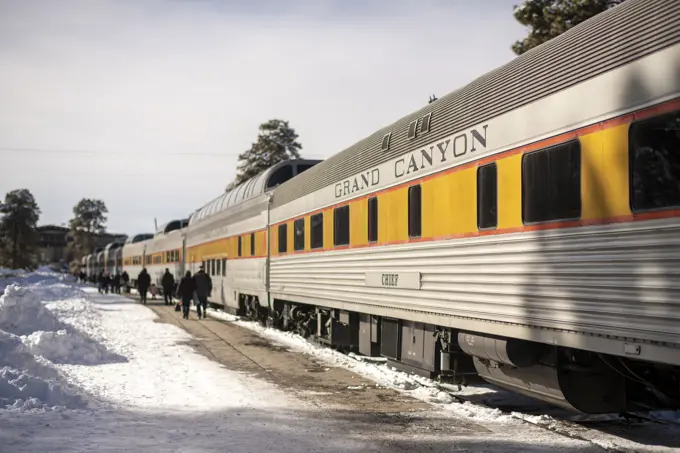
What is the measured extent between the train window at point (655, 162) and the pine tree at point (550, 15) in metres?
16.3

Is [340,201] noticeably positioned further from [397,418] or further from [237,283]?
[237,283]

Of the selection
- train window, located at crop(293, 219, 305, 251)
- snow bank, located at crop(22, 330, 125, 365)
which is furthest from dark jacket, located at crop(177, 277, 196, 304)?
snow bank, located at crop(22, 330, 125, 365)

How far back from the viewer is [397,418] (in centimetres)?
902

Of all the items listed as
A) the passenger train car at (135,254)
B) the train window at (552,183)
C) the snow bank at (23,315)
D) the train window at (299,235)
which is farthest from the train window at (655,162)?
the passenger train car at (135,254)

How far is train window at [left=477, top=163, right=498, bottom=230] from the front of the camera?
8.64 meters

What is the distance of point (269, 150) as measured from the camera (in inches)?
2854

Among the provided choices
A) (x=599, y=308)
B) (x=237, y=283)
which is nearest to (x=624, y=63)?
(x=599, y=308)

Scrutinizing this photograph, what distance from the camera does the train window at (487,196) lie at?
8.64 meters

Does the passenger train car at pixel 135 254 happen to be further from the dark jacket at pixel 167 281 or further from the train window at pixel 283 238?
the train window at pixel 283 238

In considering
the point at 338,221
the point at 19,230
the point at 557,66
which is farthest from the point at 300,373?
the point at 19,230

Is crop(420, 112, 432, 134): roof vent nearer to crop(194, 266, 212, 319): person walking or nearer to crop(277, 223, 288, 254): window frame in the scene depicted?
crop(277, 223, 288, 254): window frame

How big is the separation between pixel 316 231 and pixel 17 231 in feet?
323

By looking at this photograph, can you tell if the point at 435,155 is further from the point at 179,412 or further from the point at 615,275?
the point at 179,412

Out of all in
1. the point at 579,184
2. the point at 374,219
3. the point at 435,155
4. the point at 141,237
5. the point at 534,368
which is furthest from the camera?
the point at 141,237
